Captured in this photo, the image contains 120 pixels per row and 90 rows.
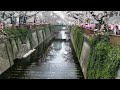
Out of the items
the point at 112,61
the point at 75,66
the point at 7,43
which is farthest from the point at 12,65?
the point at 112,61

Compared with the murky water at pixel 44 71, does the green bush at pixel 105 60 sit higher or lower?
higher

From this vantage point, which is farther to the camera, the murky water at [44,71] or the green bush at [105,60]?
the murky water at [44,71]

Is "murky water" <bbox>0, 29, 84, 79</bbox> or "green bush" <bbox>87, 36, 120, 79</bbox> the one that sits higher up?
"green bush" <bbox>87, 36, 120, 79</bbox>

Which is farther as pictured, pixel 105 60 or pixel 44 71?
pixel 44 71

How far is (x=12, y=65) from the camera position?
98.3 ft

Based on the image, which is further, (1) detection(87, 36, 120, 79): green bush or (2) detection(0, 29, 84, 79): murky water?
(2) detection(0, 29, 84, 79): murky water

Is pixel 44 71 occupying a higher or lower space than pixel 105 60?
lower

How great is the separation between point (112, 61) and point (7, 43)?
18.2 m
